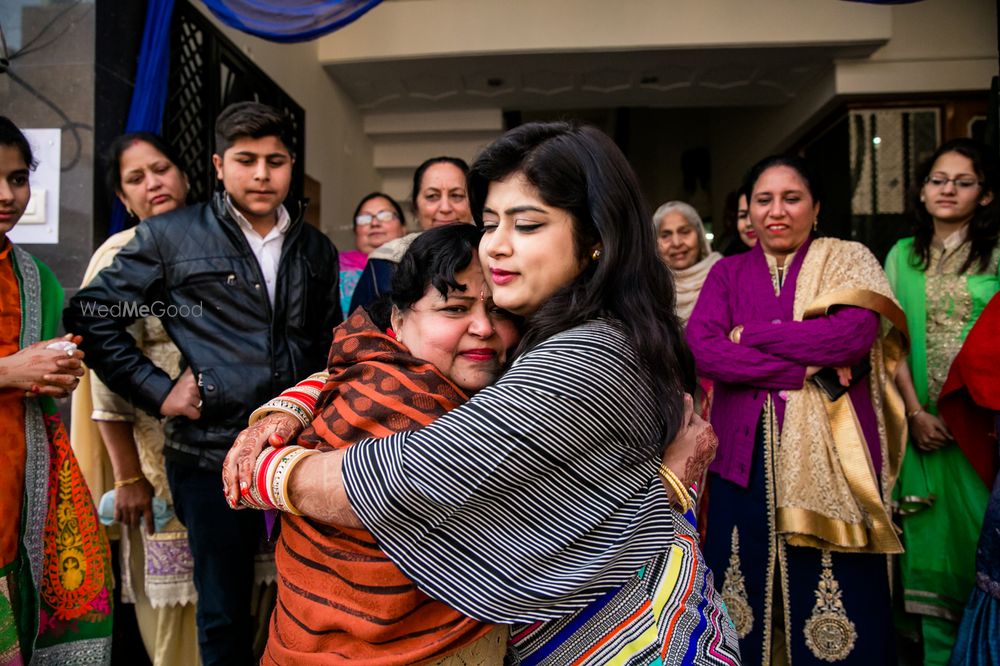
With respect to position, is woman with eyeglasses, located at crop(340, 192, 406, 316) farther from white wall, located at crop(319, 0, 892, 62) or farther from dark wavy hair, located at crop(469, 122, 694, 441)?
dark wavy hair, located at crop(469, 122, 694, 441)

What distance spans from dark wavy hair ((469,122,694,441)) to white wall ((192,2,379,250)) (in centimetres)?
402

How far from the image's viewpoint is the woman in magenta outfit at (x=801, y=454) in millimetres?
2584

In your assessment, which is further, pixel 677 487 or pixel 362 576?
pixel 677 487

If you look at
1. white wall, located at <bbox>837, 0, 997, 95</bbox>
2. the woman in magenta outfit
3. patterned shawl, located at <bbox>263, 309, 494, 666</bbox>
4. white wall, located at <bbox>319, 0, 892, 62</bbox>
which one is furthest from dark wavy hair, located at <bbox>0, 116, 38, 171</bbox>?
white wall, located at <bbox>837, 0, 997, 95</bbox>

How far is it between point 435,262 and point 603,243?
331mm

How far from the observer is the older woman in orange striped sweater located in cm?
121

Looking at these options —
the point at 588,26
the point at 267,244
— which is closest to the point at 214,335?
the point at 267,244

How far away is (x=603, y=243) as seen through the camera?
51.8 inches

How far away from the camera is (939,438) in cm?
304

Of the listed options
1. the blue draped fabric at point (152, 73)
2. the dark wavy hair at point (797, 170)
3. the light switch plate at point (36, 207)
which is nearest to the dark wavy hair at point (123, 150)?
the light switch plate at point (36, 207)

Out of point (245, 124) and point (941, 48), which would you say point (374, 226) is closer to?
point (245, 124)

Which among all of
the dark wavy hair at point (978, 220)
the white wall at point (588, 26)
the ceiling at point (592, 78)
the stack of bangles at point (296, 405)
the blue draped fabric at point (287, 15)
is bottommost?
the stack of bangles at point (296, 405)

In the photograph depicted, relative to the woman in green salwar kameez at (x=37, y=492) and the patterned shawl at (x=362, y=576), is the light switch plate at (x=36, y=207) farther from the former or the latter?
the patterned shawl at (x=362, y=576)

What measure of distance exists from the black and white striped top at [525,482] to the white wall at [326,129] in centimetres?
435
